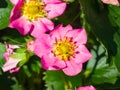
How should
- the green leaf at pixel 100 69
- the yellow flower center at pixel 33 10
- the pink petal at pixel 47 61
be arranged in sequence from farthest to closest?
the green leaf at pixel 100 69
the yellow flower center at pixel 33 10
the pink petal at pixel 47 61

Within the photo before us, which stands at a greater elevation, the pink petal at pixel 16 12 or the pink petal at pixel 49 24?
the pink petal at pixel 16 12

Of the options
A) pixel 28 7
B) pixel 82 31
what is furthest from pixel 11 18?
pixel 82 31

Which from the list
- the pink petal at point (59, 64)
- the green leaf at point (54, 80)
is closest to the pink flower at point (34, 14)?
the pink petal at point (59, 64)

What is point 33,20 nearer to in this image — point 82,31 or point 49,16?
point 49,16

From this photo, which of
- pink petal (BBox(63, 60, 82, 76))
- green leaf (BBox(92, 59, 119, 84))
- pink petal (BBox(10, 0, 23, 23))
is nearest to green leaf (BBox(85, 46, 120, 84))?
green leaf (BBox(92, 59, 119, 84))

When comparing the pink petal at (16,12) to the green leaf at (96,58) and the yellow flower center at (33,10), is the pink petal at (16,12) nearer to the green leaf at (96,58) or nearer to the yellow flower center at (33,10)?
the yellow flower center at (33,10)

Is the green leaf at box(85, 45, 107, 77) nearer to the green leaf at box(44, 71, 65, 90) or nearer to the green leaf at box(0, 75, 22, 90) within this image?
the green leaf at box(44, 71, 65, 90)

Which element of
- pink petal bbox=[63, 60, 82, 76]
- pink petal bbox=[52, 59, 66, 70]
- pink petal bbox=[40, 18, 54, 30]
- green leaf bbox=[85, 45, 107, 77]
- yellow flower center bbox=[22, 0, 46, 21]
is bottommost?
green leaf bbox=[85, 45, 107, 77]
